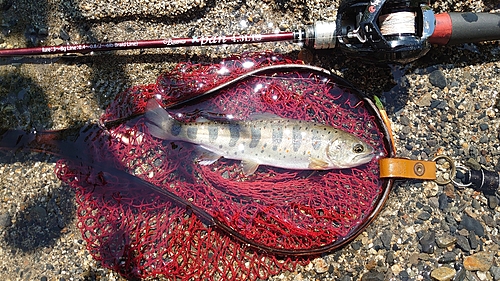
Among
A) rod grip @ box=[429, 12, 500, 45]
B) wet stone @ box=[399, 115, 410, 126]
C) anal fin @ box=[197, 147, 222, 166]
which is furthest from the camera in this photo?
wet stone @ box=[399, 115, 410, 126]

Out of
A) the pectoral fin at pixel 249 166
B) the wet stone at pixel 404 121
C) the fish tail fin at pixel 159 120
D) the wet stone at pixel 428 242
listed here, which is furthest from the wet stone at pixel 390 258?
the fish tail fin at pixel 159 120

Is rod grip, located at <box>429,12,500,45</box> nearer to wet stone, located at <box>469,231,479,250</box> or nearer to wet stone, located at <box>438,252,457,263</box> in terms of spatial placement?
wet stone, located at <box>469,231,479,250</box>

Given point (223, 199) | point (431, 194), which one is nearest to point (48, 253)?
point (223, 199)

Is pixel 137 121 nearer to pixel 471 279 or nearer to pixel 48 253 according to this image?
pixel 48 253

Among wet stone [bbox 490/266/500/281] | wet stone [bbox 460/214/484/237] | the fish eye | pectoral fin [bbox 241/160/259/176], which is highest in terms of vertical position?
the fish eye

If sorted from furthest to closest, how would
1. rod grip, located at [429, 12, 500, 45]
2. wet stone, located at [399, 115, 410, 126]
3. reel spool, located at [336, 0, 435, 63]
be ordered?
wet stone, located at [399, 115, 410, 126] < rod grip, located at [429, 12, 500, 45] < reel spool, located at [336, 0, 435, 63]

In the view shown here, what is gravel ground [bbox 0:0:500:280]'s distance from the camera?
12.7 ft

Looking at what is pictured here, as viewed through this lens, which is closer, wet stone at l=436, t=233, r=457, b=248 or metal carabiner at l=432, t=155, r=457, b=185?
wet stone at l=436, t=233, r=457, b=248

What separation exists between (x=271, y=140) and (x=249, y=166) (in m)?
0.34

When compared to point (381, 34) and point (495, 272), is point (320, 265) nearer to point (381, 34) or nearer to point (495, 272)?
point (495, 272)

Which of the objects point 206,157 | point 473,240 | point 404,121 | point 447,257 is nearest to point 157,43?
point 206,157

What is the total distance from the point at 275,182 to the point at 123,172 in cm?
153

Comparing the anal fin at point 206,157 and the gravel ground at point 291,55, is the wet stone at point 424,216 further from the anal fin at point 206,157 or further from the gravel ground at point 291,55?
the anal fin at point 206,157

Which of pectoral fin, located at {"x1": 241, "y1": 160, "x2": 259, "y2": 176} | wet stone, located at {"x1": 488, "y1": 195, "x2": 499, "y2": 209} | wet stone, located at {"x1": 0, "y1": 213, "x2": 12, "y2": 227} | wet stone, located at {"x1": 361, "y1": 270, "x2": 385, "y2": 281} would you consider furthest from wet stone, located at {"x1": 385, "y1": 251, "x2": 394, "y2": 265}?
wet stone, located at {"x1": 0, "y1": 213, "x2": 12, "y2": 227}
